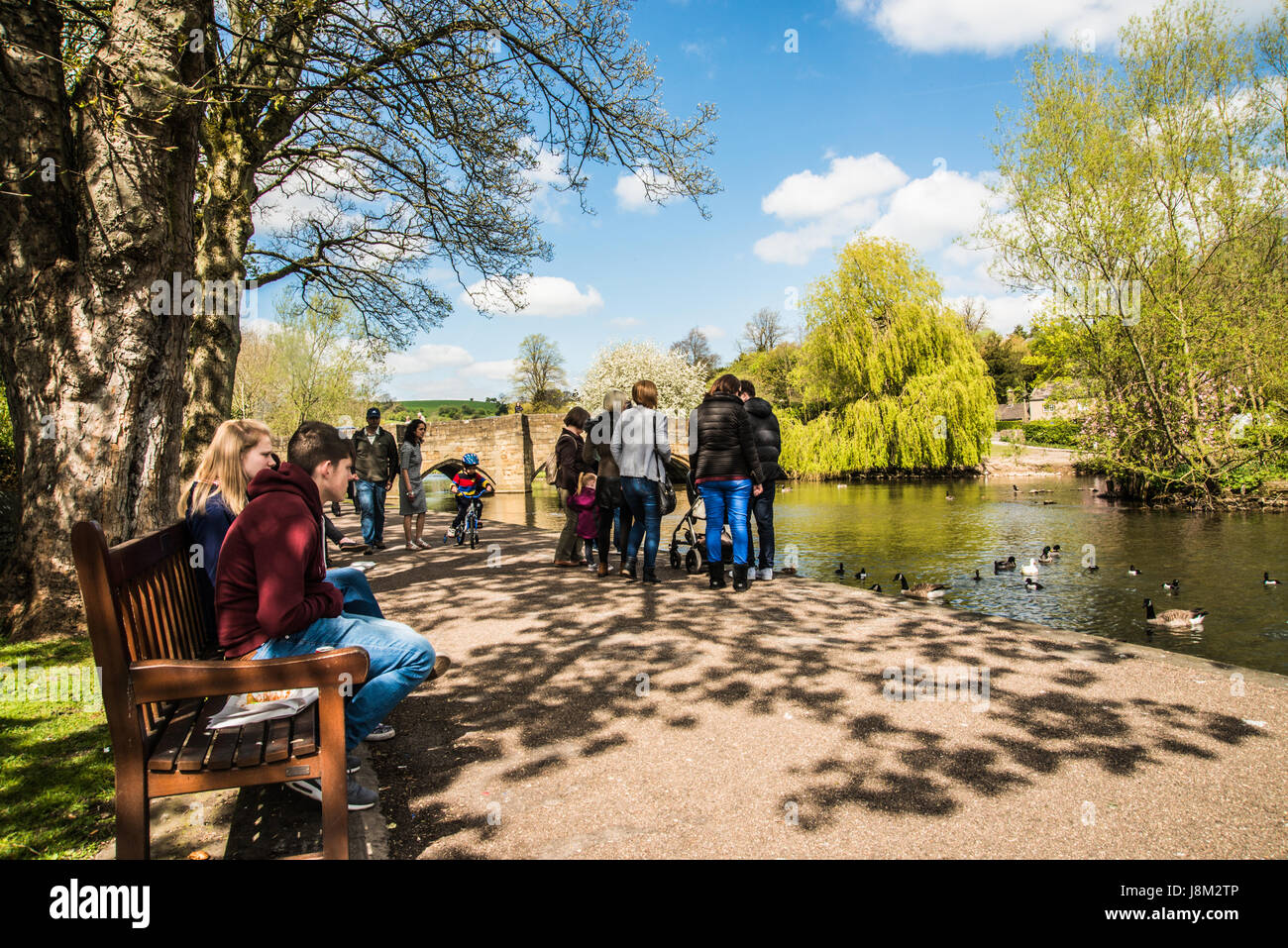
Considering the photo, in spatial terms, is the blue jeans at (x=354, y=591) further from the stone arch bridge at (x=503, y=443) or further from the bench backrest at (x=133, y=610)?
the stone arch bridge at (x=503, y=443)

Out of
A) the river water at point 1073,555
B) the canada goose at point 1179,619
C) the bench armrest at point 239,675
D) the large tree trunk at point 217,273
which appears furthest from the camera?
the large tree trunk at point 217,273

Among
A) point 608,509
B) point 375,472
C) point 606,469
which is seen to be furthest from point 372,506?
point 606,469

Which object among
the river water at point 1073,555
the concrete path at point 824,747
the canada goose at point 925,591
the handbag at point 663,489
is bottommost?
the river water at point 1073,555

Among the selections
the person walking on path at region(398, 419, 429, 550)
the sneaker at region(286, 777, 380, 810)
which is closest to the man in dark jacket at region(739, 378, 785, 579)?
the person walking on path at region(398, 419, 429, 550)

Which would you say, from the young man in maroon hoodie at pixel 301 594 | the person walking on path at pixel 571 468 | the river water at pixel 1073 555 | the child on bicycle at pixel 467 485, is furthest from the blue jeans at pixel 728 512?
→ the child on bicycle at pixel 467 485

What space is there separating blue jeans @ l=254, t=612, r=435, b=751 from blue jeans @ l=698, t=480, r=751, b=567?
4.70 metres

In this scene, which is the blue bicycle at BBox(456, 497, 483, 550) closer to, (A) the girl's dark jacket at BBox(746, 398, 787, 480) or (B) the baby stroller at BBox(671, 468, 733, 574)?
(B) the baby stroller at BBox(671, 468, 733, 574)

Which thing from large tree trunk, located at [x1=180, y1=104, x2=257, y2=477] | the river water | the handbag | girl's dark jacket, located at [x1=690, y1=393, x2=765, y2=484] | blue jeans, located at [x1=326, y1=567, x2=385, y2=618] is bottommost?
the river water

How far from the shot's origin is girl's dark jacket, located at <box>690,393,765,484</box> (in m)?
7.64

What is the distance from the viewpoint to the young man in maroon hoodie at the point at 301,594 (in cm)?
299

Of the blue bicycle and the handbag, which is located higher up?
the handbag

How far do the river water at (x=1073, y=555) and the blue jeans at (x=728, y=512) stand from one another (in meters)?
2.59
